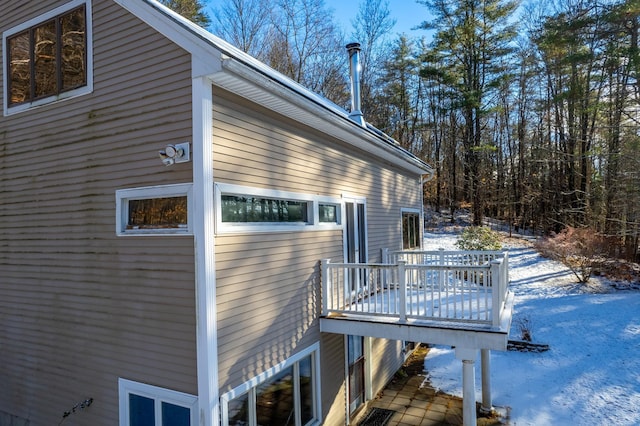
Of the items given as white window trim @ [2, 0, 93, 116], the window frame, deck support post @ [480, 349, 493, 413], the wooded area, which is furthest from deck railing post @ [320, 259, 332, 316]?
the wooded area

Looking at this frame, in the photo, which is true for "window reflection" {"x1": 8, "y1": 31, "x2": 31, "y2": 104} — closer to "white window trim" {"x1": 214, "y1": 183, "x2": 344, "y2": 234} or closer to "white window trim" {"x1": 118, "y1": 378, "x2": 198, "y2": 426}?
"white window trim" {"x1": 214, "y1": 183, "x2": 344, "y2": 234}

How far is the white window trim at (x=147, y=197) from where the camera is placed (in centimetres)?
416

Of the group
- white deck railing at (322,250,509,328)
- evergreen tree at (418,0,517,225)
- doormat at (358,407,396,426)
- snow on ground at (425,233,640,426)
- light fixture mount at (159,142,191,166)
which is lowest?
doormat at (358,407,396,426)

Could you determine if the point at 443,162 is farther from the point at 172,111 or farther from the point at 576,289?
the point at 172,111

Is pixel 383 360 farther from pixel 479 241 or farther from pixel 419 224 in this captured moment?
pixel 479 241

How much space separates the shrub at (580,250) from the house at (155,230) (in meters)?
12.9

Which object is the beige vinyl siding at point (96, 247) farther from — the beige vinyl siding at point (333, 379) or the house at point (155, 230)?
the beige vinyl siding at point (333, 379)

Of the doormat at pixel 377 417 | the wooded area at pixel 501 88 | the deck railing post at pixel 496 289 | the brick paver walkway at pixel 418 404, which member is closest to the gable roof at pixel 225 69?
the deck railing post at pixel 496 289

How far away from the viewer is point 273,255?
17.1ft

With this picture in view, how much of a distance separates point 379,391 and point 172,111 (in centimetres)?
757

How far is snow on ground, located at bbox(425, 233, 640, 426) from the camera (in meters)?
7.73

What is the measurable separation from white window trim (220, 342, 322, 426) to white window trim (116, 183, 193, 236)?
1.89m

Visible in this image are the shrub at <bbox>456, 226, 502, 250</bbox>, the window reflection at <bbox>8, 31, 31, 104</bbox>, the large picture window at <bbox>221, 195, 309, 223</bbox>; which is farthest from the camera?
the shrub at <bbox>456, 226, 502, 250</bbox>

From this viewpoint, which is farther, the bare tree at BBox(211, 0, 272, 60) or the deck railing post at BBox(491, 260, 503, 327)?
the bare tree at BBox(211, 0, 272, 60)
